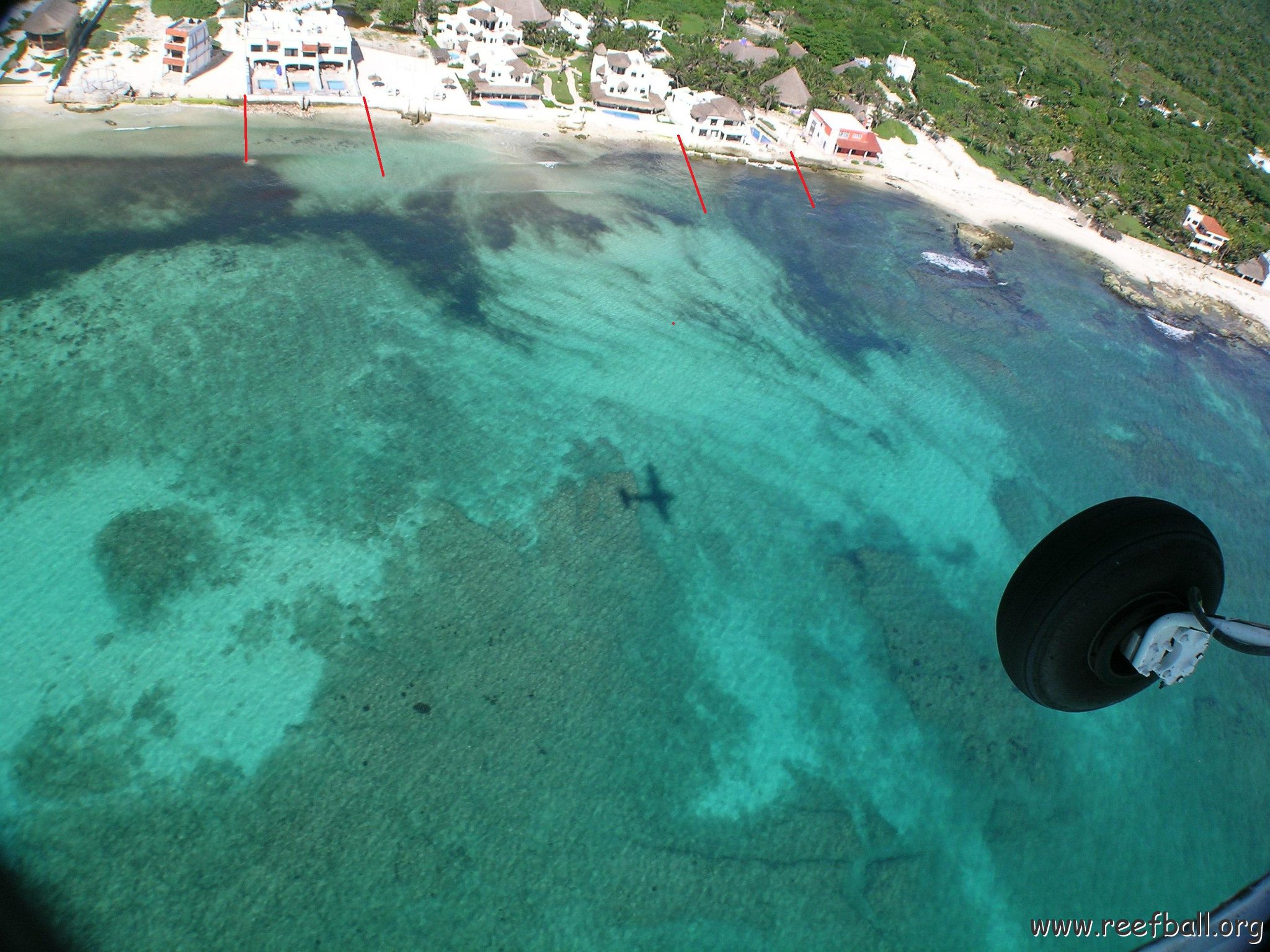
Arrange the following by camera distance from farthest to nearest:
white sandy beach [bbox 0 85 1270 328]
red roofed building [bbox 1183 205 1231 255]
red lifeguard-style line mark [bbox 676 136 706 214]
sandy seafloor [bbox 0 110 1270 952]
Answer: red roofed building [bbox 1183 205 1231 255] < white sandy beach [bbox 0 85 1270 328] < red lifeguard-style line mark [bbox 676 136 706 214] < sandy seafloor [bbox 0 110 1270 952]

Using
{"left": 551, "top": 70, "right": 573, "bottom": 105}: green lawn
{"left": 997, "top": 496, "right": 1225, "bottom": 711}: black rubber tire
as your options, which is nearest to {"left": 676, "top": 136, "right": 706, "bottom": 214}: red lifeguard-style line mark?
{"left": 551, "top": 70, "right": 573, "bottom": 105}: green lawn

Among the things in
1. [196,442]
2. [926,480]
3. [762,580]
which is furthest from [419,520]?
[926,480]

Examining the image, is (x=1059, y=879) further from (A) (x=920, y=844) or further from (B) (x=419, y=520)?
(B) (x=419, y=520)

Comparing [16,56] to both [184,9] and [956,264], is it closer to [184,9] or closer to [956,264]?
[184,9]

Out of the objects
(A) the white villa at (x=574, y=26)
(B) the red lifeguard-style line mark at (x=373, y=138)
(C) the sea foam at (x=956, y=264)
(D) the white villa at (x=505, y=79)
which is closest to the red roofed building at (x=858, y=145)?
(C) the sea foam at (x=956, y=264)

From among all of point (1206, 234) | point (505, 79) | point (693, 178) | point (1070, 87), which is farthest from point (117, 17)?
point (1070, 87)

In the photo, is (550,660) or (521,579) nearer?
(550,660)

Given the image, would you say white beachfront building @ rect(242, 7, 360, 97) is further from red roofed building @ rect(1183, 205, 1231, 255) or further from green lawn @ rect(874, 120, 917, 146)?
red roofed building @ rect(1183, 205, 1231, 255)
